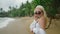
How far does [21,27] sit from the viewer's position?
226 cm

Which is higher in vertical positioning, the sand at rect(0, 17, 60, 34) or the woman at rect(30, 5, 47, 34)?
the woman at rect(30, 5, 47, 34)

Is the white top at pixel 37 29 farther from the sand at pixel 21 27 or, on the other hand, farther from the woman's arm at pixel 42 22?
the sand at pixel 21 27

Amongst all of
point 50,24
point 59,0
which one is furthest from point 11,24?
point 59,0

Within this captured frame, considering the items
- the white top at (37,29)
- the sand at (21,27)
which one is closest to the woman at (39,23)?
the white top at (37,29)

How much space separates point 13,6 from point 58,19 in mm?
654

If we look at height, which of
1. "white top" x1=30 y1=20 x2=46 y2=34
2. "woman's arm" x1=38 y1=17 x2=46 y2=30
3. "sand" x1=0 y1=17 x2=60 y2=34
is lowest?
"sand" x1=0 y1=17 x2=60 y2=34

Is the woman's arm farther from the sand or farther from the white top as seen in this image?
the sand

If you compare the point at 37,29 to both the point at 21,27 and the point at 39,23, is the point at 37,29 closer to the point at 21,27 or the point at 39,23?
the point at 39,23

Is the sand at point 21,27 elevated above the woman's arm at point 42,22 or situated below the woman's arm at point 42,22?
below

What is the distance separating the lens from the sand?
2230 mm

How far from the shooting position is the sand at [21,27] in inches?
87.8

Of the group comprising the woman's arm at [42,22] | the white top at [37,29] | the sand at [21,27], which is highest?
the woman's arm at [42,22]

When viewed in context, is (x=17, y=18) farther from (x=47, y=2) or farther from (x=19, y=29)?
(x=47, y=2)

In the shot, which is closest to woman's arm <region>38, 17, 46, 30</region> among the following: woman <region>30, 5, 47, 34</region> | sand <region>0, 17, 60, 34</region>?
woman <region>30, 5, 47, 34</region>
